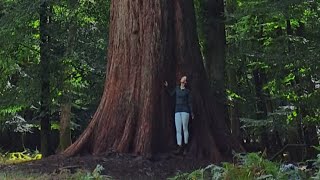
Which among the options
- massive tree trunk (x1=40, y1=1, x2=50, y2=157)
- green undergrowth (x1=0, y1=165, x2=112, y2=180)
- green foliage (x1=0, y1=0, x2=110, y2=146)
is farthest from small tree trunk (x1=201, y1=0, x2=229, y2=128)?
green undergrowth (x1=0, y1=165, x2=112, y2=180)

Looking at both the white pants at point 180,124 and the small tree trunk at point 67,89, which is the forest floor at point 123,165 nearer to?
the white pants at point 180,124

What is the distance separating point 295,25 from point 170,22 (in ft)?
31.9

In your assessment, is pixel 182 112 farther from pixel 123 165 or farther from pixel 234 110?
pixel 234 110

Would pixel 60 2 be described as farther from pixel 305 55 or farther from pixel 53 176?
pixel 53 176

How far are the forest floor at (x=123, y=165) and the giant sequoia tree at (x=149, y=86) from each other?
34cm

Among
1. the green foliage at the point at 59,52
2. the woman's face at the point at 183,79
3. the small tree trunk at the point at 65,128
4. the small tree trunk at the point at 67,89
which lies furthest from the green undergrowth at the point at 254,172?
the small tree trunk at the point at 65,128

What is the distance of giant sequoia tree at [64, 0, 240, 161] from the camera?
1160 centimetres

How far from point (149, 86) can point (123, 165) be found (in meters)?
2.08

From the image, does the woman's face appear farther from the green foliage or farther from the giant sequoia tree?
the green foliage

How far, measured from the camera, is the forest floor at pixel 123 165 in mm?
10086

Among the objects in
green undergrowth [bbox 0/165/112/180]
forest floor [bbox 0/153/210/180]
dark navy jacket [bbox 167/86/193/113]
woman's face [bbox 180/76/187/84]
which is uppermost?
woman's face [bbox 180/76/187/84]

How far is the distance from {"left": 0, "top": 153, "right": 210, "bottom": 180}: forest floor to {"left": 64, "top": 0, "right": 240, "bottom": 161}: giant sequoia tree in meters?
0.34

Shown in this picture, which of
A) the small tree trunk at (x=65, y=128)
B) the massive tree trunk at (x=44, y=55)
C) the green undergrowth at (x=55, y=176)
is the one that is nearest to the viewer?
the green undergrowth at (x=55, y=176)

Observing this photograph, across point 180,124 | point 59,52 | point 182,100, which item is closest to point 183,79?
point 182,100
